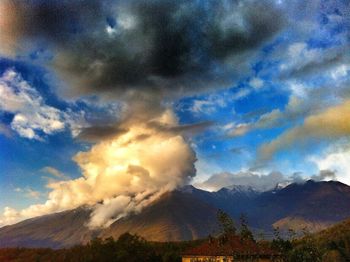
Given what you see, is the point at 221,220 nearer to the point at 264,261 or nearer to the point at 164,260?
the point at 264,261

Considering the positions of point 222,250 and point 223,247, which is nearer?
Answer: point 222,250

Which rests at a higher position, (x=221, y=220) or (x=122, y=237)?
(x=122, y=237)

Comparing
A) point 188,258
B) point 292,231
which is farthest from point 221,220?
point 188,258

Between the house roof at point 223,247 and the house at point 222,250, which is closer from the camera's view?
the house at point 222,250

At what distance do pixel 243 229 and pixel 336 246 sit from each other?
7946cm

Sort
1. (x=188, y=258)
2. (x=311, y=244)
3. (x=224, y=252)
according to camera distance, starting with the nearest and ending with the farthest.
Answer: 1. (x=311, y=244)
2. (x=224, y=252)
3. (x=188, y=258)

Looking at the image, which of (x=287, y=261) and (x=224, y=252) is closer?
(x=287, y=261)

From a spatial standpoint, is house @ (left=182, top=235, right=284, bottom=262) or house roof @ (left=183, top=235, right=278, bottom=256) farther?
house roof @ (left=183, top=235, right=278, bottom=256)

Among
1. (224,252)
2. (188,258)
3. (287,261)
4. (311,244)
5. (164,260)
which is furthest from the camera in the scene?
(164,260)

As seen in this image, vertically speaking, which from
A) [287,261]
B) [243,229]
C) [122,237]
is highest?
[122,237]

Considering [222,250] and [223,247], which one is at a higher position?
[223,247]

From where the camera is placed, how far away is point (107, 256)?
14575cm

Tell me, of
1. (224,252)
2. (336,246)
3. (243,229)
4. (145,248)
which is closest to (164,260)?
(145,248)

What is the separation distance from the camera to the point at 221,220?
7800 cm
